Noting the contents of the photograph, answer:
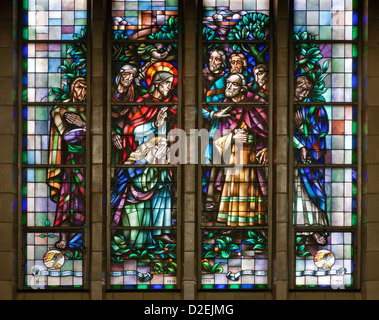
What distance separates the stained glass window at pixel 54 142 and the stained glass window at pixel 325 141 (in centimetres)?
494

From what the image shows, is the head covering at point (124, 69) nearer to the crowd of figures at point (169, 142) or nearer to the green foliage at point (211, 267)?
the crowd of figures at point (169, 142)

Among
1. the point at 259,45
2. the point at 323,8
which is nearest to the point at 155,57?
the point at 259,45

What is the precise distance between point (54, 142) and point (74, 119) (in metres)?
0.70

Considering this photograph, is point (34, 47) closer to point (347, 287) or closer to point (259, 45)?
point (259, 45)

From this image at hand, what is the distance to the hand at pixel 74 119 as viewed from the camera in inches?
851

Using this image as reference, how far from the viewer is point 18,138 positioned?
21438mm

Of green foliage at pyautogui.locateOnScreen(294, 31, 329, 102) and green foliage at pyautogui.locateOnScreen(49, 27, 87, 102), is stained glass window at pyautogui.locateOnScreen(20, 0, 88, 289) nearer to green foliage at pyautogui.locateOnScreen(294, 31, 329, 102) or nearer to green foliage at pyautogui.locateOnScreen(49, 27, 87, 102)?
green foliage at pyautogui.locateOnScreen(49, 27, 87, 102)

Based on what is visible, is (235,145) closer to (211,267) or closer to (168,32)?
(211,267)

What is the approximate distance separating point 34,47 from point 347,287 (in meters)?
9.02

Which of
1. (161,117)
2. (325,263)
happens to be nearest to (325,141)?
(325,263)

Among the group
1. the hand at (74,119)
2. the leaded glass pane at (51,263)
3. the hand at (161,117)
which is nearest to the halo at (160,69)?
the hand at (161,117)

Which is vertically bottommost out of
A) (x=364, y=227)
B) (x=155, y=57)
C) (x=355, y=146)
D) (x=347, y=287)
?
(x=347, y=287)

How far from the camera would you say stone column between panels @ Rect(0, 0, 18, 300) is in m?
20.8

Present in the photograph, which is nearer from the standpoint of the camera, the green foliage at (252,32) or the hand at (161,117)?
the hand at (161,117)
